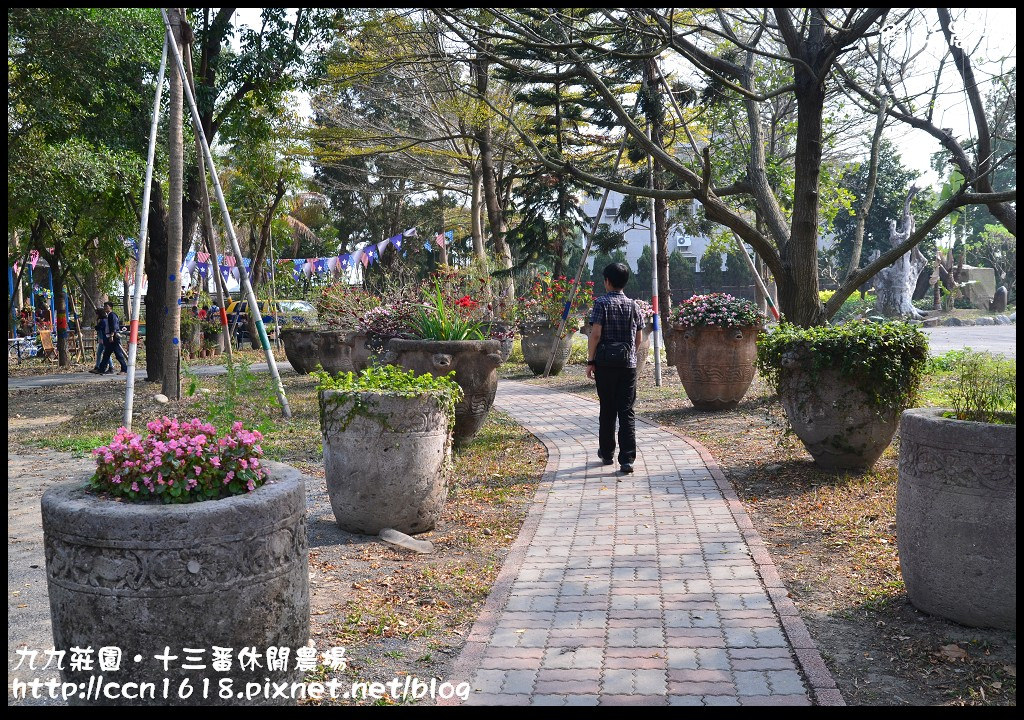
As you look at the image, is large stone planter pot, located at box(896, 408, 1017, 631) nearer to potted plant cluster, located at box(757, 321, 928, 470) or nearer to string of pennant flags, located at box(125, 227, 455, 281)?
potted plant cluster, located at box(757, 321, 928, 470)

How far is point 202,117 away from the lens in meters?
15.5

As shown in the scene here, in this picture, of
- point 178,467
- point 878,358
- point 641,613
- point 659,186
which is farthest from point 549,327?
point 178,467

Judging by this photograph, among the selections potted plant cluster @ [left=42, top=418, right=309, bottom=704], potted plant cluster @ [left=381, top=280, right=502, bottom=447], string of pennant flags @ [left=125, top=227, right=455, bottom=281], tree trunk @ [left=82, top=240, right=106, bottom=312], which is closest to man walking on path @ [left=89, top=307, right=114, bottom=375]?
tree trunk @ [left=82, top=240, right=106, bottom=312]

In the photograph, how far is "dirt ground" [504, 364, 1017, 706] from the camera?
341cm

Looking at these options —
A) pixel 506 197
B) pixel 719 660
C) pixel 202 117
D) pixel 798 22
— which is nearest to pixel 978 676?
pixel 719 660

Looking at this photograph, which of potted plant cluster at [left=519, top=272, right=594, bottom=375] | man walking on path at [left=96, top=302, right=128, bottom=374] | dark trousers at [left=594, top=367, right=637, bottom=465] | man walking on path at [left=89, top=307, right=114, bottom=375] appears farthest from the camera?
man walking on path at [left=89, top=307, right=114, bottom=375]

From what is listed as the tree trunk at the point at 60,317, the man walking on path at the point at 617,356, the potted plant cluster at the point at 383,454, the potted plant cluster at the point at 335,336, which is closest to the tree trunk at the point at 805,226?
the man walking on path at the point at 617,356

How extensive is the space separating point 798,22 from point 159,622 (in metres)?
9.74

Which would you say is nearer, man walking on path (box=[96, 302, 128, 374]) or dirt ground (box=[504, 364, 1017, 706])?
dirt ground (box=[504, 364, 1017, 706])

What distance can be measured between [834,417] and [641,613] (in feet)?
10.9

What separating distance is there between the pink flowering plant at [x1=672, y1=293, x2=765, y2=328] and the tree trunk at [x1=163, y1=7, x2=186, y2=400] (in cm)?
733

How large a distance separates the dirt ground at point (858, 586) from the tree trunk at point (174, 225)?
26.8 feet

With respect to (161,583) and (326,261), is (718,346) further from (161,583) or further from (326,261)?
(326,261)

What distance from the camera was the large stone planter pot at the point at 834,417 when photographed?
21.9ft
